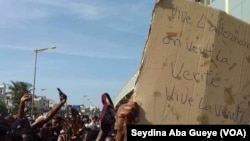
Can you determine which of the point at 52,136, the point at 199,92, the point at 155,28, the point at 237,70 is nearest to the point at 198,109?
the point at 199,92

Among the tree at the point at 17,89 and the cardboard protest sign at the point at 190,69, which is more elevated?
the tree at the point at 17,89

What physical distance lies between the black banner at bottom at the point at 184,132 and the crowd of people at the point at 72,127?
97mm

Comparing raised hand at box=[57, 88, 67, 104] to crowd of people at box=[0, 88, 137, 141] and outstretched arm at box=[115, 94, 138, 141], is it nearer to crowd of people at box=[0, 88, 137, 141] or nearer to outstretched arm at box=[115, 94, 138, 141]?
crowd of people at box=[0, 88, 137, 141]

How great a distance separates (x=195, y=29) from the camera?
2.89 m

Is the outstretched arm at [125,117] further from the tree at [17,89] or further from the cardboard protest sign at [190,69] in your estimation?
the tree at [17,89]

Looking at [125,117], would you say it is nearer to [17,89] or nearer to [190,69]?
A: [190,69]

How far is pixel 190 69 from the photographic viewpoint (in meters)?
2.85

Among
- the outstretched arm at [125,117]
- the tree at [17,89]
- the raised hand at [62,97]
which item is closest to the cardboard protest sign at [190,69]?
the outstretched arm at [125,117]

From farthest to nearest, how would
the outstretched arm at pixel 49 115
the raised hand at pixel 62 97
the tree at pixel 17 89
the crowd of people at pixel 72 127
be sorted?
the tree at pixel 17 89 < the outstretched arm at pixel 49 115 < the raised hand at pixel 62 97 < the crowd of people at pixel 72 127

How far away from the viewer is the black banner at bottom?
2639mm

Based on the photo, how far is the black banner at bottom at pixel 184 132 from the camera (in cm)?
264

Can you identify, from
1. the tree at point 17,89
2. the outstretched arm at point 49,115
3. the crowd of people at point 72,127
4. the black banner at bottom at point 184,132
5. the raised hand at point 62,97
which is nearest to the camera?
the black banner at bottom at point 184,132

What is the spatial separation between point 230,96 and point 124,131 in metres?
0.70

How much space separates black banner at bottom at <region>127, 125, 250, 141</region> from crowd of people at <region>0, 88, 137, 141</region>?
0.32 feet
